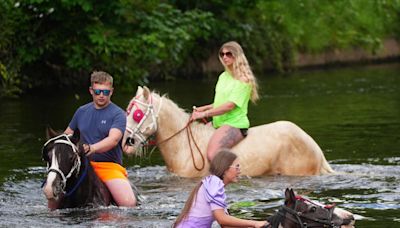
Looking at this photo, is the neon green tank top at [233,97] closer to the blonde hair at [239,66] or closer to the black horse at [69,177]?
the blonde hair at [239,66]

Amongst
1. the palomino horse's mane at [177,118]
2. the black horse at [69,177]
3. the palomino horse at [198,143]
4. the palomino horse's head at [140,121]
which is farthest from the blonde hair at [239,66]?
the black horse at [69,177]

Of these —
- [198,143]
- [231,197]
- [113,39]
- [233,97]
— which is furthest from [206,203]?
[113,39]

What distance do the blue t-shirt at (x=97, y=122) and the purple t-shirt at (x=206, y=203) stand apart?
8.16 ft

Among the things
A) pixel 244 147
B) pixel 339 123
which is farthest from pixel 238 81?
pixel 339 123

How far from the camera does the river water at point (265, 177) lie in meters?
11.3

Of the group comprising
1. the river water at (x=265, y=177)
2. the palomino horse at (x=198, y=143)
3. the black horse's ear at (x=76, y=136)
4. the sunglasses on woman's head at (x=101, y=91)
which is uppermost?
the sunglasses on woman's head at (x=101, y=91)

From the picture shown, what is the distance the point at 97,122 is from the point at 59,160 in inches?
40.1

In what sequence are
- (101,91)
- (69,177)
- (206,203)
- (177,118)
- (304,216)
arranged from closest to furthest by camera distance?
(304,216) → (206,203) → (69,177) → (101,91) → (177,118)

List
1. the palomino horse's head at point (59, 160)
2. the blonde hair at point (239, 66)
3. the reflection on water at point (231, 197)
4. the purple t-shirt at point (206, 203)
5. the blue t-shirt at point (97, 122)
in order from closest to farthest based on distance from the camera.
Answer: the purple t-shirt at point (206, 203) < the palomino horse's head at point (59, 160) < the reflection on water at point (231, 197) < the blue t-shirt at point (97, 122) < the blonde hair at point (239, 66)

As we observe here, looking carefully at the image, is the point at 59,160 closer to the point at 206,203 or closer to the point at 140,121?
the point at 206,203

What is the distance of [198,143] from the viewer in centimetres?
1445

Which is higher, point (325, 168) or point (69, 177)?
point (69, 177)

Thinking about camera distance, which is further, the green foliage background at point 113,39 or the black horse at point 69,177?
the green foliage background at point 113,39

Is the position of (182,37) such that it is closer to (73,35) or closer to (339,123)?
(73,35)
